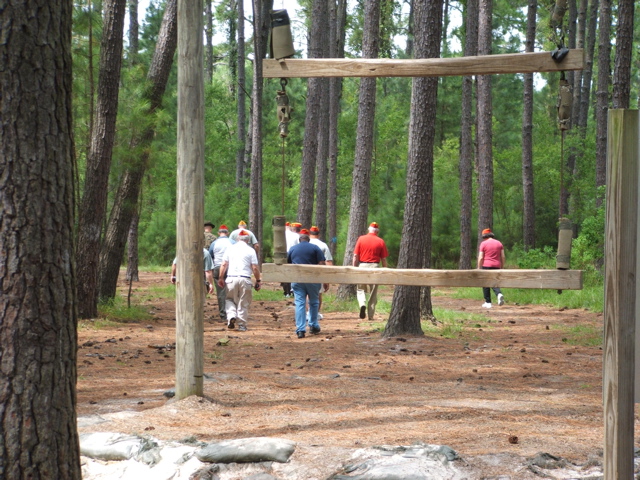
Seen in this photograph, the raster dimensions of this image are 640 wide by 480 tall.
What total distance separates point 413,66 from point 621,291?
425 cm

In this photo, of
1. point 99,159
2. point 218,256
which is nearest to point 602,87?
point 218,256

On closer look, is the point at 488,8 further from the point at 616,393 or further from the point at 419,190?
the point at 616,393

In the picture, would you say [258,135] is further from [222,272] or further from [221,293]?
[222,272]

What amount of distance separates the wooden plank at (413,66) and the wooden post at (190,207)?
0.92m

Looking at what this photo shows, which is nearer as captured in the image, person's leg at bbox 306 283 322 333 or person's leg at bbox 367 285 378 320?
person's leg at bbox 306 283 322 333

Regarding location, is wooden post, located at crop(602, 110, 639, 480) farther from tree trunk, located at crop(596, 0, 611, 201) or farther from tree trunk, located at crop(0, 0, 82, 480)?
tree trunk, located at crop(596, 0, 611, 201)

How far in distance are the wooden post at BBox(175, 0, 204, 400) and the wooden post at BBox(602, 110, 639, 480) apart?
4832mm

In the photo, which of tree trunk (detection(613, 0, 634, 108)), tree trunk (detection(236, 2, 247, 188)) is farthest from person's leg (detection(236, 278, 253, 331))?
tree trunk (detection(236, 2, 247, 188))

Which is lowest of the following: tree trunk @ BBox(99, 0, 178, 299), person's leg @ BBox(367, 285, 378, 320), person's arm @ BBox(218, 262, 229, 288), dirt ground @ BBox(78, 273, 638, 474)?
dirt ground @ BBox(78, 273, 638, 474)

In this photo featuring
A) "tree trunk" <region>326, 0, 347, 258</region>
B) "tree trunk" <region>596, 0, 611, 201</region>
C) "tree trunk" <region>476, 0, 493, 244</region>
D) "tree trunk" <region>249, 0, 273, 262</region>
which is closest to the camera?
"tree trunk" <region>596, 0, 611, 201</region>

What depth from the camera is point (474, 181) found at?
40.1 meters

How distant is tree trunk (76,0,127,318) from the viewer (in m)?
14.4

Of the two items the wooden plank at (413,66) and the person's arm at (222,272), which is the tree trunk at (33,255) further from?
the person's arm at (222,272)

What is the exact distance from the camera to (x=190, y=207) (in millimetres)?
8016
